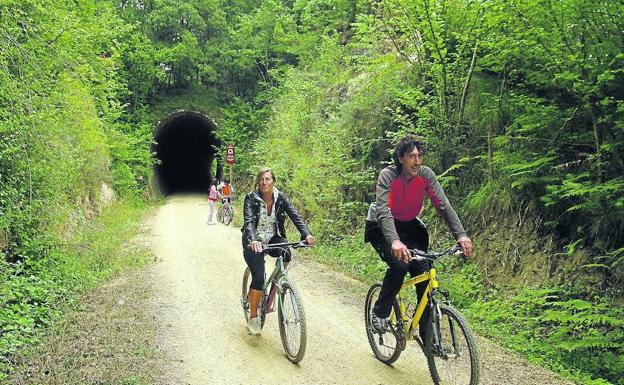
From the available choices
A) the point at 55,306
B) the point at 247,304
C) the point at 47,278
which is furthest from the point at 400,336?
the point at 47,278

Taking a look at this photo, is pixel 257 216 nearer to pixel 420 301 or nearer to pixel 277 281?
pixel 277 281

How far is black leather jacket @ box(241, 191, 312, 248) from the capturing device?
550 centimetres

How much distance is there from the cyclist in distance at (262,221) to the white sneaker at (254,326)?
0.25m

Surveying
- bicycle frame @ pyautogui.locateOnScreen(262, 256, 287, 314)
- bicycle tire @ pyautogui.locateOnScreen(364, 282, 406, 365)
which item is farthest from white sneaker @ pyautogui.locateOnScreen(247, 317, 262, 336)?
bicycle tire @ pyautogui.locateOnScreen(364, 282, 406, 365)

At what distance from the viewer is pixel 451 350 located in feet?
13.7

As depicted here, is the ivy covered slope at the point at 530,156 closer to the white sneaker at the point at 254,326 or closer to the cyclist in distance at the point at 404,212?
the cyclist in distance at the point at 404,212

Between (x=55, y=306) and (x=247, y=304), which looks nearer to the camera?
(x=247, y=304)

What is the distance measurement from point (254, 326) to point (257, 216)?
1440 mm

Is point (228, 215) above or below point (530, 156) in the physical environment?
below

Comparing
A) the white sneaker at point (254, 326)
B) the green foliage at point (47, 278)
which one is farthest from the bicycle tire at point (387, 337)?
the green foliage at point (47, 278)

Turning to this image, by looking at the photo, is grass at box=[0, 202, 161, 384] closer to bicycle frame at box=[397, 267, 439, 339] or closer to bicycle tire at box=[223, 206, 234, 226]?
bicycle frame at box=[397, 267, 439, 339]

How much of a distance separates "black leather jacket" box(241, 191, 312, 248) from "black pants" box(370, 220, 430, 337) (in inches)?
42.2

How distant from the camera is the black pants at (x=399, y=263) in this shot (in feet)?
15.1

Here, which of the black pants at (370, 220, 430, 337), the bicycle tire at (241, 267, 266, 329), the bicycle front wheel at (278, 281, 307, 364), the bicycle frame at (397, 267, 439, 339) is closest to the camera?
the bicycle frame at (397, 267, 439, 339)
